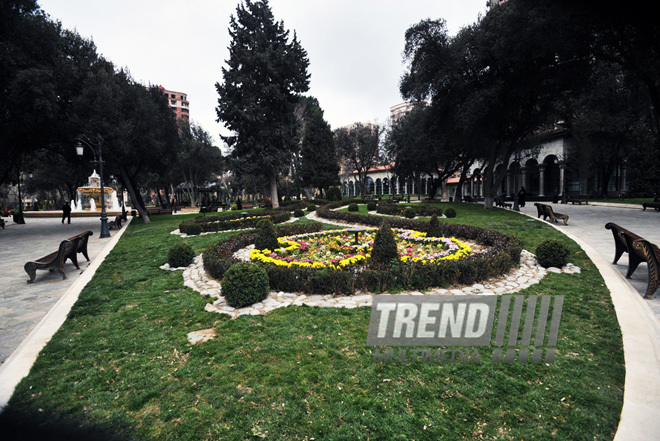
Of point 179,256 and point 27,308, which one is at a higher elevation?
point 179,256

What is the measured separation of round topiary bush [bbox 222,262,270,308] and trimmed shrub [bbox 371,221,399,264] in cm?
274

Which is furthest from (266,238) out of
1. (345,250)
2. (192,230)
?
(192,230)

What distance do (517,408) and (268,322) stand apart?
3.35m

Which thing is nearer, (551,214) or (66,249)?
(66,249)

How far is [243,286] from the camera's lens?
546 centimetres

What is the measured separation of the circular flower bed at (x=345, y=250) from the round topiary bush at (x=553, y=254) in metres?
1.63

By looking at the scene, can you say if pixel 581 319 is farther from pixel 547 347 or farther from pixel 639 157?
pixel 639 157

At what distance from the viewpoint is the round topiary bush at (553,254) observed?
7.11 metres

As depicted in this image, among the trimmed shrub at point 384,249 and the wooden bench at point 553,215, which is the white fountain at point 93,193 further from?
the wooden bench at point 553,215

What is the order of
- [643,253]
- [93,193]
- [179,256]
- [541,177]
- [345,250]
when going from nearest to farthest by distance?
[643,253]
[179,256]
[345,250]
[93,193]
[541,177]

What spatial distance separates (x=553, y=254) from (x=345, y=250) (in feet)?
16.7

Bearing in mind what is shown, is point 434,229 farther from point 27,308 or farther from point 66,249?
point 66,249

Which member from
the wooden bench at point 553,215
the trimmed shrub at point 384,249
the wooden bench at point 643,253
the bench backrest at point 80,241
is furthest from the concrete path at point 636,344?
the bench backrest at point 80,241

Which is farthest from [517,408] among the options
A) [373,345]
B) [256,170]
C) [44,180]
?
[44,180]
